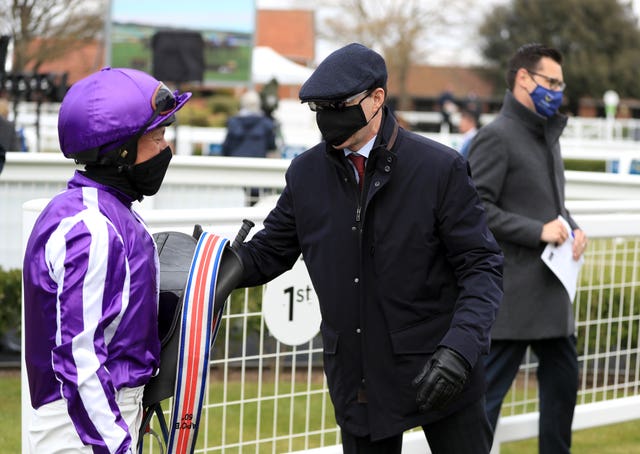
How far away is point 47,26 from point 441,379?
21.9 m

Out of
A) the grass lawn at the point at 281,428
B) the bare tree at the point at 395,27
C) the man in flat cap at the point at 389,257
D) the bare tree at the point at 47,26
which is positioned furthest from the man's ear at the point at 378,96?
the bare tree at the point at 395,27

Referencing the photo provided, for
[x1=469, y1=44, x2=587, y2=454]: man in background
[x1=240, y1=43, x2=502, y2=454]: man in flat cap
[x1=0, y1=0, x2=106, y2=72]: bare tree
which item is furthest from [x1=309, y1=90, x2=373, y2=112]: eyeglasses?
[x1=0, y1=0, x2=106, y2=72]: bare tree

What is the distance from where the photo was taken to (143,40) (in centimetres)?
2859

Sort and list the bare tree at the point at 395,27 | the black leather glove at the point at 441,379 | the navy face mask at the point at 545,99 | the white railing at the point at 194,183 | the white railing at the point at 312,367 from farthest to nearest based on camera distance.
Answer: the bare tree at the point at 395,27, the white railing at the point at 194,183, the navy face mask at the point at 545,99, the white railing at the point at 312,367, the black leather glove at the point at 441,379

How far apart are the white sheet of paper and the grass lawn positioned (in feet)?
3.75

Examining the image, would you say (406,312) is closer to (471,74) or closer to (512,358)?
(512,358)

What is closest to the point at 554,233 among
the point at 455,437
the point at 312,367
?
the point at 312,367

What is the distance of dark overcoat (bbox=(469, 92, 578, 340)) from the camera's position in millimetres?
4797

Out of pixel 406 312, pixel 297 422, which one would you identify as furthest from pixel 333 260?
pixel 297 422

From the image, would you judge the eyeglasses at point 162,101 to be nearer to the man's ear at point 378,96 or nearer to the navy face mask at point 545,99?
the man's ear at point 378,96

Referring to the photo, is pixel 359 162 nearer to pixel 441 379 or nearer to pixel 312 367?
pixel 441 379

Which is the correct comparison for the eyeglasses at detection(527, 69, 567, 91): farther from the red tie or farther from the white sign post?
the red tie

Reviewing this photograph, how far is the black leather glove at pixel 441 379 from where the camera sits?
3133mm

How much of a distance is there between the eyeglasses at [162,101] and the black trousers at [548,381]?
7.68ft
